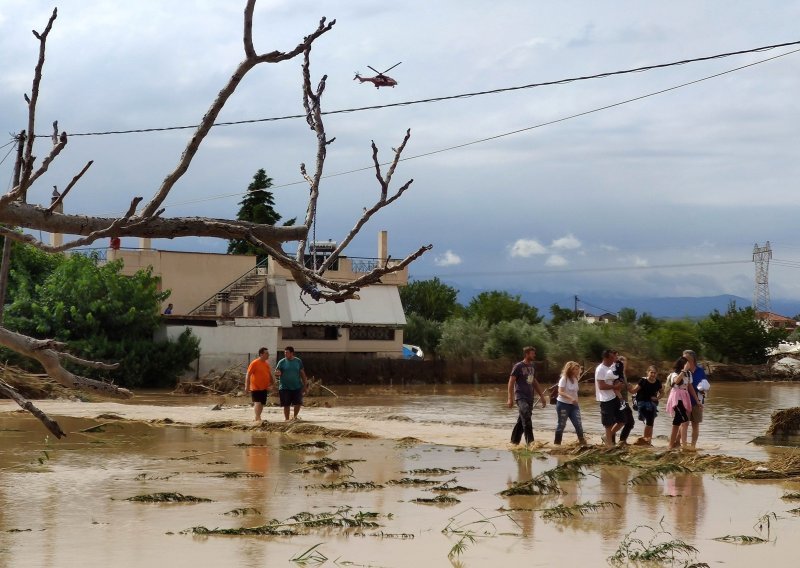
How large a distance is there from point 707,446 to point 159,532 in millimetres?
13594

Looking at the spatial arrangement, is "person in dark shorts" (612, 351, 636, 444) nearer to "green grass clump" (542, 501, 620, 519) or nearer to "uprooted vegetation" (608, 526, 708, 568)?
"green grass clump" (542, 501, 620, 519)

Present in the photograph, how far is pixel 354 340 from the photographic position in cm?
5831

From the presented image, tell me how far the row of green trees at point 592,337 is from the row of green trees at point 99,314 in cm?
2349

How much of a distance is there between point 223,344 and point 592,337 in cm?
2415

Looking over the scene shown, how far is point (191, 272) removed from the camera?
58250 mm

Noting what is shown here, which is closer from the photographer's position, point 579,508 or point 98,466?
point 579,508

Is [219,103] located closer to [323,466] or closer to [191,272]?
[323,466]

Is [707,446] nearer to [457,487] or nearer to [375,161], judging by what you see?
[457,487]

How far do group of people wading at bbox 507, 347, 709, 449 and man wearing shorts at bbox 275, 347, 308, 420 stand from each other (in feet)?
19.4

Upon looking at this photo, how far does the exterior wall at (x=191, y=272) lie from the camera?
56.5m

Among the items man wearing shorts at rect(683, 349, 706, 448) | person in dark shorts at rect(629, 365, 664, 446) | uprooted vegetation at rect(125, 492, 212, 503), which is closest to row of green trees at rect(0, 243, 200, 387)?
person in dark shorts at rect(629, 365, 664, 446)

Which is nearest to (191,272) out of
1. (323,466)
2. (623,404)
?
(623,404)

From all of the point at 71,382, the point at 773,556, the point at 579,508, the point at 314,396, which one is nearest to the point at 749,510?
the point at 579,508

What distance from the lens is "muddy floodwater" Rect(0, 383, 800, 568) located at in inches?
398
